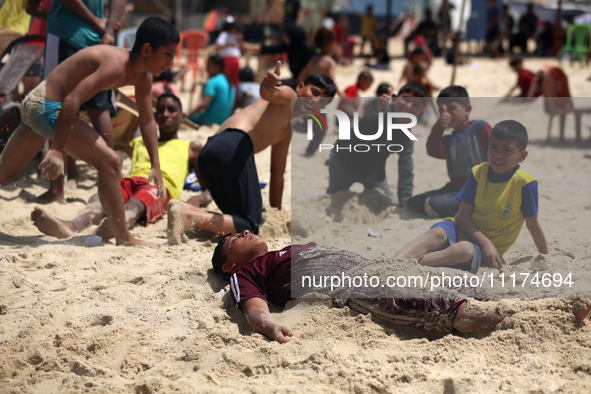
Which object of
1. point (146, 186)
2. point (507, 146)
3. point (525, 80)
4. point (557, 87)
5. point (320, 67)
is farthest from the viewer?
point (525, 80)

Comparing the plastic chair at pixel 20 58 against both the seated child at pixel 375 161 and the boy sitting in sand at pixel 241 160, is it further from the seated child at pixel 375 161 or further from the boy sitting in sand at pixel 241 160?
the seated child at pixel 375 161

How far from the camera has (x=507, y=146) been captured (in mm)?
2871

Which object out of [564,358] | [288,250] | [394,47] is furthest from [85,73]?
[394,47]

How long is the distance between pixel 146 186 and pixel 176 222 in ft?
2.70

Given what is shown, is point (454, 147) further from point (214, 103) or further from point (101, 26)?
point (214, 103)

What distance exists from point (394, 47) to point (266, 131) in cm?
1548

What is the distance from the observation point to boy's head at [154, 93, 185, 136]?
4.68 m

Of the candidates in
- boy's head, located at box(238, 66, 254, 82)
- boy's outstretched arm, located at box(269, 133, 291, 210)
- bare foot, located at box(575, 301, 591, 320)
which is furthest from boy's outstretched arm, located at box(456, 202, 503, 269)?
boy's head, located at box(238, 66, 254, 82)

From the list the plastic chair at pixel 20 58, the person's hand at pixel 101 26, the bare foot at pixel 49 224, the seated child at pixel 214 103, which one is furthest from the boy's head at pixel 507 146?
the seated child at pixel 214 103

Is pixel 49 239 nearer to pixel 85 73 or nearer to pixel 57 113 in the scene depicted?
pixel 57 113

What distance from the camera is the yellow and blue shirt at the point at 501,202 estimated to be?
9.48 ft

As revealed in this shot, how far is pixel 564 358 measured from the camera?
241 cm

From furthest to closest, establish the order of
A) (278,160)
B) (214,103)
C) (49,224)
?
(214,103) → (278,160) → (49,224)

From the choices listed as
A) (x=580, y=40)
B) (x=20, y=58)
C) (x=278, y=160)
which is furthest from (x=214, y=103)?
(x=580, y=40)
